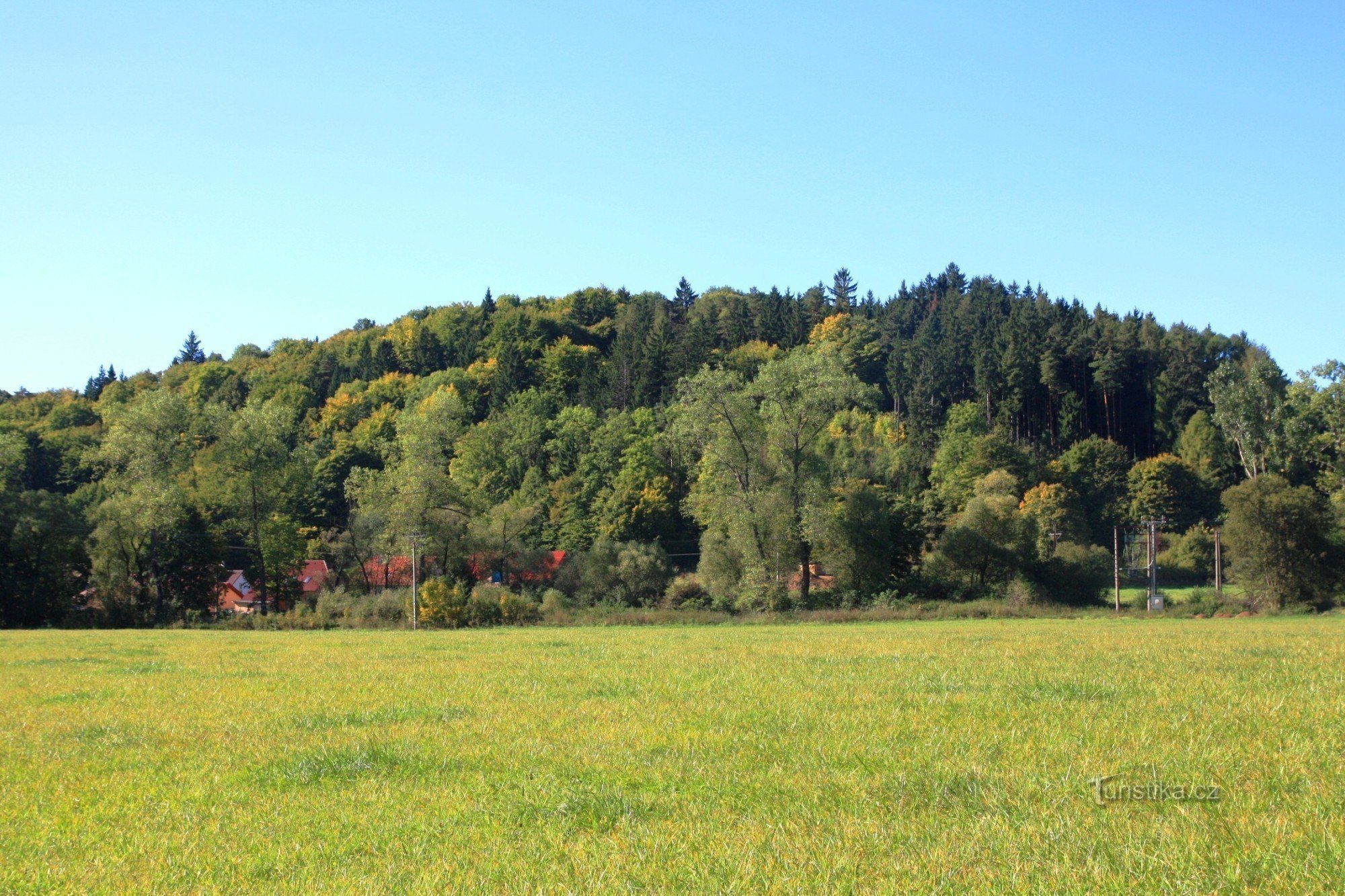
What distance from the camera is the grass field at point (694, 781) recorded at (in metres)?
5.76


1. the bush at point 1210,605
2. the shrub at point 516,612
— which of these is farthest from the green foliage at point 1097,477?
the shrub at point 516,612

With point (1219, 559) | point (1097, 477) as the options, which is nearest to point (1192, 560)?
point (1097, 477)

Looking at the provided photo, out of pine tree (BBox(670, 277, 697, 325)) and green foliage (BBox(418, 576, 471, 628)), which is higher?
pine tree (BBox(670, 277, 697, 325))

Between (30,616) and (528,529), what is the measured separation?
3298 centimetres

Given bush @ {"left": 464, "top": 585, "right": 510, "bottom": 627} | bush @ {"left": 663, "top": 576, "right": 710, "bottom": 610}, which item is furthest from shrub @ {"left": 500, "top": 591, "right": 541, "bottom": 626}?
bush @ {"left": 663, "top": 576, "right": 710, "bottom": 610}

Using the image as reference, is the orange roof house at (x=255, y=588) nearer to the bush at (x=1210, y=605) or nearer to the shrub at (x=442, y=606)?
the shrub at (x=442, y=606)

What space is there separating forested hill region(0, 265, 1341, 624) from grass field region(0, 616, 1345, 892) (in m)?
46.4

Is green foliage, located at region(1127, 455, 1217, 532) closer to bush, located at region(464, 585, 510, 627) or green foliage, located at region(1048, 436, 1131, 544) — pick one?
green foliage, located at region(1048, 436, 1131, 544)

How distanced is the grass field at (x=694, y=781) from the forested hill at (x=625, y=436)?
46.4m

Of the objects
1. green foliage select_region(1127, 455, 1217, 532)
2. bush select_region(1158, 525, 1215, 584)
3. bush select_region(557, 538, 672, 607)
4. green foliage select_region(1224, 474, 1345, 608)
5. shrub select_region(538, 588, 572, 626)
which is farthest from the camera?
green foliage select_region(1127, 455, 1217, 532)

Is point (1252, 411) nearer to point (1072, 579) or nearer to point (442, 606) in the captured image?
point (1072, 579)

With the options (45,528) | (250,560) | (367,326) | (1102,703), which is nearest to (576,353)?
(367,326)

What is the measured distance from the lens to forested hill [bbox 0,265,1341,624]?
62.3 meters

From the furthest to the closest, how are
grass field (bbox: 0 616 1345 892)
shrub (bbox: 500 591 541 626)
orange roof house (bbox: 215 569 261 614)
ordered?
orange roof house (bbox: 215 569 261 614), shrub (bbox: 500 591 541 626), grass field (bbox: 0 616 1345 892)
